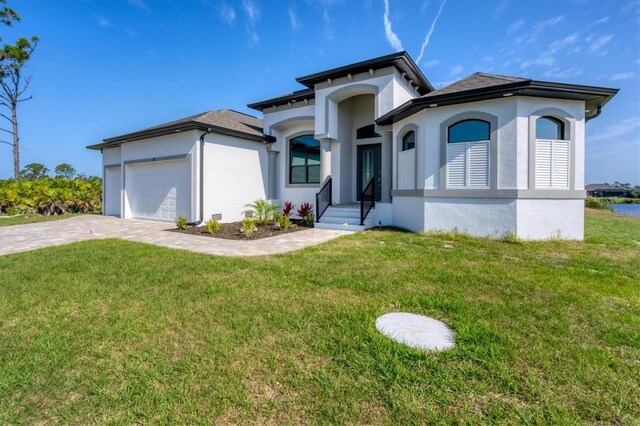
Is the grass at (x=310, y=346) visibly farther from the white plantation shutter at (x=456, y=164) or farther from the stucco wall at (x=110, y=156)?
the stucco wall at (x=110, y=156)

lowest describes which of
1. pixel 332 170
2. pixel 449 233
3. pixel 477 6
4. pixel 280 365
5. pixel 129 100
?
pixel 280 365

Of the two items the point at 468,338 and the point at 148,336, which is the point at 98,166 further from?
the point at 468,338

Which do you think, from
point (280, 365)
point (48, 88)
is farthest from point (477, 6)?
point (48, 88)

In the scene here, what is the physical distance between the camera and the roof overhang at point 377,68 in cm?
965

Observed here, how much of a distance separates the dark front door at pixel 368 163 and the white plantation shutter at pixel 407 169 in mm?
2557

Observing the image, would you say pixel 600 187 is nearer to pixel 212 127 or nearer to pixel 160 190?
pixel 212 127

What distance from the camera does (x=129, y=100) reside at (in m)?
19.7

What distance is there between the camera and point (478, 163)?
7.76m

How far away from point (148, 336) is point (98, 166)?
707 inches

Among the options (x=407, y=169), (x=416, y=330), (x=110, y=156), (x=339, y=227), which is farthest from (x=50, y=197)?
(x=416, y=330)

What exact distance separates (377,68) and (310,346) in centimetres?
1008

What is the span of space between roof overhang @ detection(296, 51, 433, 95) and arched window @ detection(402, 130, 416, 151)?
8.41 ft

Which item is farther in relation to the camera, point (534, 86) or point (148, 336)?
point (534, 86)

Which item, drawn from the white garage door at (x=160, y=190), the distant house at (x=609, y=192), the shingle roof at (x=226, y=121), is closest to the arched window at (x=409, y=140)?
the shingle roof at (x=226, y=121)
